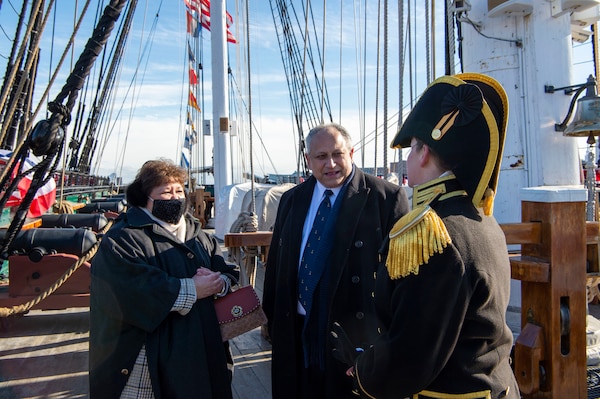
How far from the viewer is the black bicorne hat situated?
115 centimetres

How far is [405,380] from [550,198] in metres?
1.12

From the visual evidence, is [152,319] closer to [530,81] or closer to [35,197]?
[530,81]

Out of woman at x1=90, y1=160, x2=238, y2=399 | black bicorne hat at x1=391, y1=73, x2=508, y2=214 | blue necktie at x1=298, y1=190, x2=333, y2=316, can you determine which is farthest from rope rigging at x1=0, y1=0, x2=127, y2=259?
black bicorne hat at x1=391, y1=73, x2=508, y2=214

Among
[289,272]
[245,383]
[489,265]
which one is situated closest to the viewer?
[489,265]

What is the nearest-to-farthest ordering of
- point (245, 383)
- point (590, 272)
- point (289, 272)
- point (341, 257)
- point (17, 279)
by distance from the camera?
point (341, 257), point (289, 272), point (590, 272), point (245, 383), point (17, 279)

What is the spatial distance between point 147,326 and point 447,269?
111 cm

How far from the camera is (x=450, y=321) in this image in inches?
41.8

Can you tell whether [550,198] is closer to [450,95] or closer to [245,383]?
[450,95]

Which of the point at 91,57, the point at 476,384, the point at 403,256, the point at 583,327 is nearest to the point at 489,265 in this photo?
the point at 403,256

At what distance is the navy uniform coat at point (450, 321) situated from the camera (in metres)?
1.06

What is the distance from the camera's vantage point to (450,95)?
47.2 inches

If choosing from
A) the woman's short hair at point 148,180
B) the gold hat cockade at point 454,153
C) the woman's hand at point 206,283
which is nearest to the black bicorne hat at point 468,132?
the gold hat cockade at point 454,153

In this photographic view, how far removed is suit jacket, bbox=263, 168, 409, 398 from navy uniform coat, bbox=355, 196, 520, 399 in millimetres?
534

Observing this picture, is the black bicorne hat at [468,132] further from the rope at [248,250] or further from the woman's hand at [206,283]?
the rope at [248,250]
